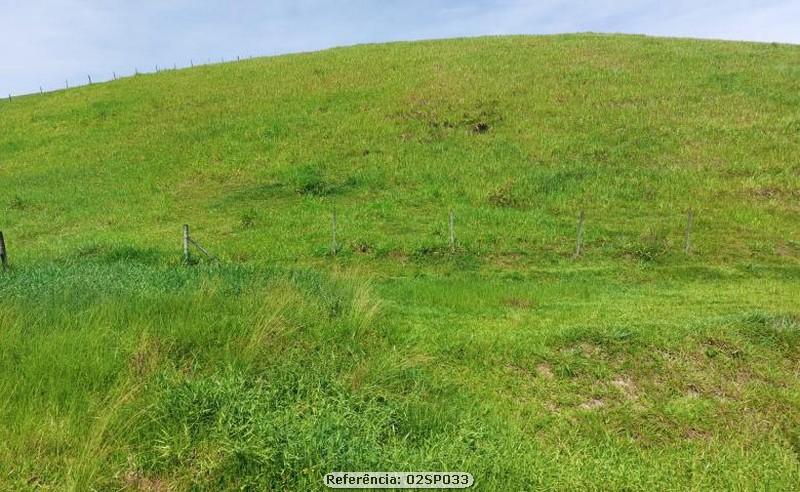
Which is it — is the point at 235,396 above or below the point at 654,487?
above

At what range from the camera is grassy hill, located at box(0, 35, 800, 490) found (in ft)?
14.9

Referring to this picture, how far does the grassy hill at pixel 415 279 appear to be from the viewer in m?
→ 4.55

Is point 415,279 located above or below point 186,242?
below

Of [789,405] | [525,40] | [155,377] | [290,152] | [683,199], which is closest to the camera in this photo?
[155,377]

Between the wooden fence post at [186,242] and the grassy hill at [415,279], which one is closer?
the grassy hill at [415,279]

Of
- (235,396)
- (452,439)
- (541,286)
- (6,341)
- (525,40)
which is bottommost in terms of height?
(541,286)

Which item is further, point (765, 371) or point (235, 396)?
point (765, 371)

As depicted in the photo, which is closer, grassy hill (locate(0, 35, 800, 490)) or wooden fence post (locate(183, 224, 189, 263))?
grassy hill (locate(0, 35, 800, 490))

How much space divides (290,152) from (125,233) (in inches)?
406

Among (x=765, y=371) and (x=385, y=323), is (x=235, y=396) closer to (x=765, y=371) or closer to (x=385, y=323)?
(x=385, y=323)

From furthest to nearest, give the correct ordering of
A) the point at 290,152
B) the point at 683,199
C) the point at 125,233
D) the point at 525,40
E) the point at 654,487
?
1. the point at 525,40
2. the point at 290,152
3. the point at 683,199
4. the point at 125,233
5. the point at 654,487

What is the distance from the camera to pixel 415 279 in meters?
13.8

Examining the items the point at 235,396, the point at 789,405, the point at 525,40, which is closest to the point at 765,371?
the point at 789,405

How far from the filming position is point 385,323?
7.91 m
